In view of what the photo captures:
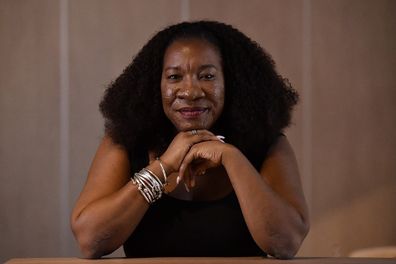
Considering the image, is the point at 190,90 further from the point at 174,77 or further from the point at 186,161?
the point at 186,161

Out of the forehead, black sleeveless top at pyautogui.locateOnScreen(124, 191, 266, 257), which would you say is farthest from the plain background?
black sleeveless top at pyautogui.locateOnScreen(124, 191, 266, 257)

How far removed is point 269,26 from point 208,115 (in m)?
1.73

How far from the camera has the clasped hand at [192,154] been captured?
2035mm

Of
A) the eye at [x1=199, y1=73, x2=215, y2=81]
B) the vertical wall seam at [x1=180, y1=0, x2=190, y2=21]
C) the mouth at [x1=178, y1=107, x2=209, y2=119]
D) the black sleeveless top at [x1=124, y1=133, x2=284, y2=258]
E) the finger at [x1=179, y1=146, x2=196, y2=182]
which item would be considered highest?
the vertical wall seam at [x1=180, y1=0, x2=190, y2=21]

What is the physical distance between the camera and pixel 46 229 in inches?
143

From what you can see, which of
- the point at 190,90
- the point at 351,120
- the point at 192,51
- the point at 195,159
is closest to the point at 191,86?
the point at 190,90

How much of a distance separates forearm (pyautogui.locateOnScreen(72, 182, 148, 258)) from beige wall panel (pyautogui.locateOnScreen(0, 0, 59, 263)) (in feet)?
5.69

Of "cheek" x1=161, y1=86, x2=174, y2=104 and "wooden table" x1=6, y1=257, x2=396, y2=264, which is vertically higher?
"cheek" x1=161, y1=86, x2=174, y2=104

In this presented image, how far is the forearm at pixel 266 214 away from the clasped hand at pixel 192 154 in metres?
0.08

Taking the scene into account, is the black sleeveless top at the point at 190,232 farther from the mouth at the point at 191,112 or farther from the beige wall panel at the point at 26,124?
the beige wall panel at the point at 26,124

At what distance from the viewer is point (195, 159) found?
2076 millimetres

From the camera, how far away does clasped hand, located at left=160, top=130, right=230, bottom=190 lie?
204 cm

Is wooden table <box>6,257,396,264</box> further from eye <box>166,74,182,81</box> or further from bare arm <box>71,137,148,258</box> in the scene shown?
eye <box>166,74,182,81</box>

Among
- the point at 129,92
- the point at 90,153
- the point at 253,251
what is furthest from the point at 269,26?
the point at 253,251
